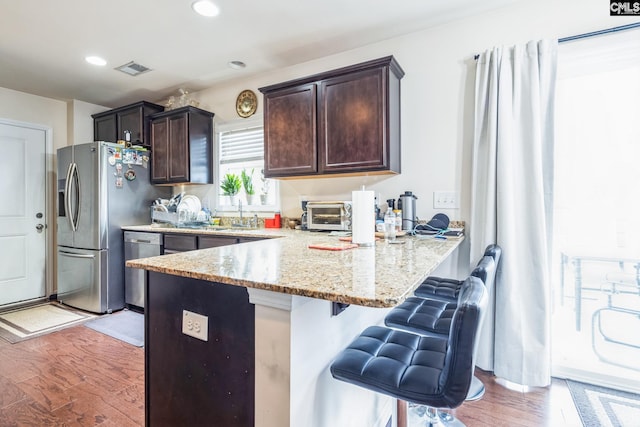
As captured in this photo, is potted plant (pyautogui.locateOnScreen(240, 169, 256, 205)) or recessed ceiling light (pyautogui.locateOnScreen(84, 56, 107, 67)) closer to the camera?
recessed ceiling light (pyautogui.locateOnScreen(84, 56, 107, 67))

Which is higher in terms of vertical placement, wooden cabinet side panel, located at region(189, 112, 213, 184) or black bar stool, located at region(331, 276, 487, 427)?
wooden cabinet side panel, located at region(189, 112, 213, 184)

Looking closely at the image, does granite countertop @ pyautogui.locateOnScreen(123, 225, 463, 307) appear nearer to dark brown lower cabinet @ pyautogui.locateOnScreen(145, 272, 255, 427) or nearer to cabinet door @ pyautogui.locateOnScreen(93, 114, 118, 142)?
dark brown lower cabinet @ pyautogui.locateOnScreen(145, 272, 255, 427)

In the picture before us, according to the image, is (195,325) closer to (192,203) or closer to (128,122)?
(192,203)

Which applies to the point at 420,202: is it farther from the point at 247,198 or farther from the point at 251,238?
the point at 247,198

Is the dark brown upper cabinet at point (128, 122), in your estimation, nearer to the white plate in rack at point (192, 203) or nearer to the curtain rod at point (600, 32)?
the white plate in rack at point (192, 203)

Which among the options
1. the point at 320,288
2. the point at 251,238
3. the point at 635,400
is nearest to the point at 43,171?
the point at 251,238

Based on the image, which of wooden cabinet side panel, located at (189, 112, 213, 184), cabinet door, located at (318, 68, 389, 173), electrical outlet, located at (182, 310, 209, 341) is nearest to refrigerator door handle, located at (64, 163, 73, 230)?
wooden cabinet side panel, located at (189, 112, 213, 184)

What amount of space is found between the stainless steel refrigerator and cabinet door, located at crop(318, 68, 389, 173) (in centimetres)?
234

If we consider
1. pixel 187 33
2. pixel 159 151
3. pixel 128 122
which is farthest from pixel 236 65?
pixel 128 122

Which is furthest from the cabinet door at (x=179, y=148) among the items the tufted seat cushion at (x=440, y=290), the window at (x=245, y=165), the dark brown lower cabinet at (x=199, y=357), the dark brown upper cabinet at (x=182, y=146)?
the tufted seat cushion at (x=440, y=290)

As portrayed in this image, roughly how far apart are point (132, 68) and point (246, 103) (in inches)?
44.2

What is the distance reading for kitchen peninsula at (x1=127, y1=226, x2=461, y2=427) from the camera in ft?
2.91

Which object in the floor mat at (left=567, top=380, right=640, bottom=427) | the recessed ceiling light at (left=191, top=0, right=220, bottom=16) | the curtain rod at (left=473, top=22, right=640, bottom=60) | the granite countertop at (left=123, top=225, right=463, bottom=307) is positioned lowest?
the floor mat at (left=567, top=380, right=640, bottom=427)

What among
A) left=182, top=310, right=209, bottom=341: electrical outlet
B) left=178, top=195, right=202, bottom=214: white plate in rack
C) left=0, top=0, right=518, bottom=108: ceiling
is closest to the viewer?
left=182, top=310, right=209, bottom=341: electrical outlet
